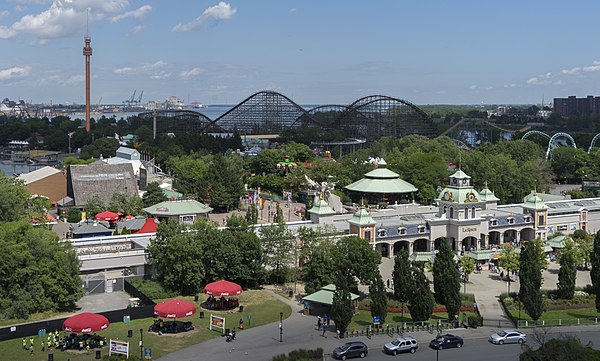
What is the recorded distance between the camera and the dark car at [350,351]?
27.0 meters

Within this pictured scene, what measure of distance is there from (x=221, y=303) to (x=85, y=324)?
813 centimetres

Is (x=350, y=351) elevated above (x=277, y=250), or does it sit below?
below

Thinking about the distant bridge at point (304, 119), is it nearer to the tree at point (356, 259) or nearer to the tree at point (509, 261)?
the tree at point (509, 261)

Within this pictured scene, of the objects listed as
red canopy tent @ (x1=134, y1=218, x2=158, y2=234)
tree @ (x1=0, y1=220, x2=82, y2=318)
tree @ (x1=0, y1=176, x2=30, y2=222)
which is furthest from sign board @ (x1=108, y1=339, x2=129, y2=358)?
red canopy tent @ (x1=134, y1=218, x2=158, y2=234)

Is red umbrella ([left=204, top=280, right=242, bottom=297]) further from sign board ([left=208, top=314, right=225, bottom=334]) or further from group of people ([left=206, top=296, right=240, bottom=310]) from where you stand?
sign board ([left=208, top=314, right=225, bottom=334])

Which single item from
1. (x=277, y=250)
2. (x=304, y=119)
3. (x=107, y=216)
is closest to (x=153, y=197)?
(x=107, y=216)

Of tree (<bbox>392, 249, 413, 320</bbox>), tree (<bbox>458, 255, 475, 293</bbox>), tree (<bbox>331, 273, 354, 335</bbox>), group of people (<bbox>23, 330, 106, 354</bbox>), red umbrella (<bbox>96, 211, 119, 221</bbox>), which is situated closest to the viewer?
group of people (<bbox>23, 330, 106, 354</bbox>)

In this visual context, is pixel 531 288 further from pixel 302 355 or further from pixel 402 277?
pixel 302 355

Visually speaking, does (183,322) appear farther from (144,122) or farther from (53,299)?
(144,122)

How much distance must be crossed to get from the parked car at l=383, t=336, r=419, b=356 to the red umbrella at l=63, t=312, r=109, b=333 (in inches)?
441

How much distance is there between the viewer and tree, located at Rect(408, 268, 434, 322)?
31250mm

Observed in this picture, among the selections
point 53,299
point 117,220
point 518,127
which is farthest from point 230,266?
point 518,127

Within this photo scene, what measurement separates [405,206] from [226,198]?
16074 millimetres

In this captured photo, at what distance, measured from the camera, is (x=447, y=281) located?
3216cm
